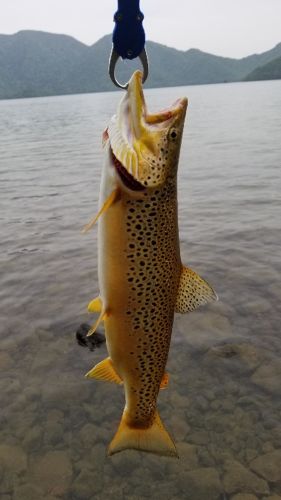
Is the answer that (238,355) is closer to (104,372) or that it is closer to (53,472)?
(53,472)

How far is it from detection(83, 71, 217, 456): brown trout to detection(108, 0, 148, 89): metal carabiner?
0.59 meters

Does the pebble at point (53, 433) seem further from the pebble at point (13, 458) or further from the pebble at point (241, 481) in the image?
the pebble at point (241, 481)

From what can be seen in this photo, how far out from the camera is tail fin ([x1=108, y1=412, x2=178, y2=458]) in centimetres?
379

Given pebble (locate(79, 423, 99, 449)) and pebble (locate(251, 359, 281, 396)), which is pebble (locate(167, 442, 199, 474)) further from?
pebble (locate(251, 359, 281, 396))

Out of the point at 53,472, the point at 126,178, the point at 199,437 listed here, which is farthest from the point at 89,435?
the point at 126,178

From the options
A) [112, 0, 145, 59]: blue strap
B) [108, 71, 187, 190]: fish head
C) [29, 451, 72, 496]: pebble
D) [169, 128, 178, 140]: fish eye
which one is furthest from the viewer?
[29, 451, 72, 496]: pebble

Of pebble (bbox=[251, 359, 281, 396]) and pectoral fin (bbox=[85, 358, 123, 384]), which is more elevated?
pectoral fin (bbox=[85, 358, 123, 384])

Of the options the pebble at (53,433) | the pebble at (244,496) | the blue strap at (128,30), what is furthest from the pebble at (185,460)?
the blue strap at (128,30)

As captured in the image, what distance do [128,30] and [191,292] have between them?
2.05 metres

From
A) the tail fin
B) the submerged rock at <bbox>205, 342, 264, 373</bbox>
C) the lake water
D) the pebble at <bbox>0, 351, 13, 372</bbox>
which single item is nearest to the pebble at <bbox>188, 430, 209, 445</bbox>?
the lake water

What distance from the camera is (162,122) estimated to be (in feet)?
10.2

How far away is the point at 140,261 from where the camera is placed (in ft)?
11.1

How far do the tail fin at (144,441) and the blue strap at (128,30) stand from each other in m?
3.04

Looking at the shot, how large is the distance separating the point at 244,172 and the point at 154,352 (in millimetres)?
19374
